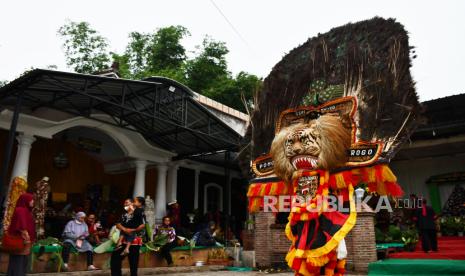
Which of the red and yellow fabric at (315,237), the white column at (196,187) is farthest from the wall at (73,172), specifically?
the red and yellow fabric at (315,237)

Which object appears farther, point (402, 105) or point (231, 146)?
point (231, 146)

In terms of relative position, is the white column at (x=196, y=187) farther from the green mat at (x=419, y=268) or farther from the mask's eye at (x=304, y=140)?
the mask's eye at (x=304, y=140)

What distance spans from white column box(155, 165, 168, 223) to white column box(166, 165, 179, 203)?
68cm

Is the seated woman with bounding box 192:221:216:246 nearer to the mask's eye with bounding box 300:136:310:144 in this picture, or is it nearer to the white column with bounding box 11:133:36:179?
the white column with bounding box 11:133:36:179

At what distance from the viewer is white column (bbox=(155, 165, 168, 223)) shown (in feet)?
45.8

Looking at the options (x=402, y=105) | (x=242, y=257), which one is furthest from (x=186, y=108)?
(x=402, y=105)

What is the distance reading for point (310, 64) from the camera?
25.7 ft

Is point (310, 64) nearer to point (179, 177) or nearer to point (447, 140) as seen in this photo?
point (447, 140)

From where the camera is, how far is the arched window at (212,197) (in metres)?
17.4

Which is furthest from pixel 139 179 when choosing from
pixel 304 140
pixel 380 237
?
pixel 304 140

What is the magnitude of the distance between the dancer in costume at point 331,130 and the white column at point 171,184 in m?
7.16

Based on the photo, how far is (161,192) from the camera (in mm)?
14094

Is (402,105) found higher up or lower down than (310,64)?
lower down

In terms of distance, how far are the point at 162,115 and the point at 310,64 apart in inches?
200
